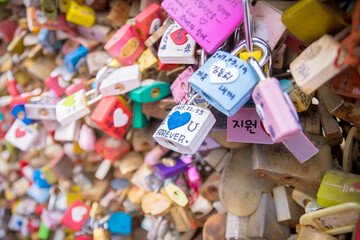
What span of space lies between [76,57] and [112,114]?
1.34 feet

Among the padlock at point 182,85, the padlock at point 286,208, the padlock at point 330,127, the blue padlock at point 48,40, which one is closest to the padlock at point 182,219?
the padlock at point 286,208

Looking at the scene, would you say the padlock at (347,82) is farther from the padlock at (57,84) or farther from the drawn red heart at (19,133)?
the drawn red heart at (19,133)

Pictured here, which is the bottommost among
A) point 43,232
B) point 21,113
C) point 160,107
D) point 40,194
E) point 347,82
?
point 43,232

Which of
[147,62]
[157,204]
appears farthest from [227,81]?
[157,204]

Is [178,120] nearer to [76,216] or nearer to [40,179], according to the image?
[76,216]

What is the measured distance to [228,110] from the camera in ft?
1.95

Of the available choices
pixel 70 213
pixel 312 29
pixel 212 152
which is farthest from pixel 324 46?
pixel 70 213

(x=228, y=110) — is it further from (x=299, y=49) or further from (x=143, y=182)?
(x=143, y=182)

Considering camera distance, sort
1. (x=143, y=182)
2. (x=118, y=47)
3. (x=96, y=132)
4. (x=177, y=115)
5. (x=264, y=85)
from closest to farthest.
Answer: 1. (x=264, y=85)
2. (x=177, y=115)
3. (x=118, y=47)
4. (x=143, y=182)
5. (x=96, y=132)

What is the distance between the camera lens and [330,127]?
0.80m

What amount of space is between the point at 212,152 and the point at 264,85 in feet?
1.82

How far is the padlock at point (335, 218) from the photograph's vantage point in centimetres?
64

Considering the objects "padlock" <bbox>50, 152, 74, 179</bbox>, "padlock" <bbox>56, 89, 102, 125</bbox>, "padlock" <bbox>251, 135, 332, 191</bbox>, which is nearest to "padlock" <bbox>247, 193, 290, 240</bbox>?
"padlock" <bbox>251, 135, 332, 191</bbox>

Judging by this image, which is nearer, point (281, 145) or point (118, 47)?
point (281, 145)
